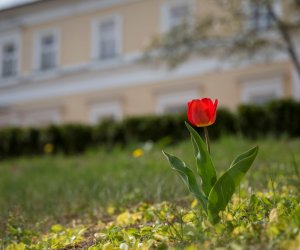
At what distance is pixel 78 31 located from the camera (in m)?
18.1

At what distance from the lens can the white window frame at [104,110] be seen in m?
16.6

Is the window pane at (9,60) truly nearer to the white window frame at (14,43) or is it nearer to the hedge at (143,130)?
the white window frame at (14,43)

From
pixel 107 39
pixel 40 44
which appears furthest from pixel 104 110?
pixel 40 44

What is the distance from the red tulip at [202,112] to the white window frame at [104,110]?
1462cm

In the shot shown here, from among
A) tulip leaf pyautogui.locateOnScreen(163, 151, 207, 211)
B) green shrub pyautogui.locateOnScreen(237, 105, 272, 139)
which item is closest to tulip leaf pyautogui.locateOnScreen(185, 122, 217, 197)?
tulip leaf pyautogui.locateOnScreen(163, 151, 207, 211)

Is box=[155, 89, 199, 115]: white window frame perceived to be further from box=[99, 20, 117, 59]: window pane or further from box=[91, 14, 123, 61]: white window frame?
box=[99, 20, 117, 59]: window pane

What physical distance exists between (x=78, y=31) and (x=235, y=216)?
17.1 meters

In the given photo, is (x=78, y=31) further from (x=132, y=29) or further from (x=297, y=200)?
(x=297, y=200)

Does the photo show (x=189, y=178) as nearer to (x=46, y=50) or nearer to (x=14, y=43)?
(x=46, y=50)

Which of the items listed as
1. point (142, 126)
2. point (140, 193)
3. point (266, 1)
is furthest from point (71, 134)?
point (140, 193)

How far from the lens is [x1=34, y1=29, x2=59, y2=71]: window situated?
18.6 m

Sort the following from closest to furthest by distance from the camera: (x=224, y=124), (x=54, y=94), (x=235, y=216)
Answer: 1. (x=235, y=216)
2. (x=224, y=124)
3. (x=54, y=94)

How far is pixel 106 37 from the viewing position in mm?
17562

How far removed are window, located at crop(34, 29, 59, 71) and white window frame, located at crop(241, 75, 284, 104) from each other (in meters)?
8.54
